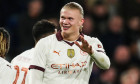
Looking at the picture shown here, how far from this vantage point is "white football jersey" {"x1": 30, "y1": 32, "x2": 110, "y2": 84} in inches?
212

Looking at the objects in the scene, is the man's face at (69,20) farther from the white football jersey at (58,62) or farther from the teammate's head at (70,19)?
the white football jersey at (58,62)

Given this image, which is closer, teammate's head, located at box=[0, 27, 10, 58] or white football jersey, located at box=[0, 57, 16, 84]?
white football jersey, located at box=[0, 57, 16, 84]

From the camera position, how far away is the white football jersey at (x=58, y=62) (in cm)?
538

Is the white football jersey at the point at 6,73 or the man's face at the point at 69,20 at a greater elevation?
the man's face at the point at 69,20

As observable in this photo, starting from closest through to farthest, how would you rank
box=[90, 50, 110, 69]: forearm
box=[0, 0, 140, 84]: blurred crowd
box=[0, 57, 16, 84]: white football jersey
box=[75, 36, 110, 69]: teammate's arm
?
box=[75, 36, 110, 69]: teammate's arm → box=[90, 50, 110, 69]: forearm → box=[0, 57, 16, 84]: white football jersey → box=[0, 0, 140, 84]: blurred crowd

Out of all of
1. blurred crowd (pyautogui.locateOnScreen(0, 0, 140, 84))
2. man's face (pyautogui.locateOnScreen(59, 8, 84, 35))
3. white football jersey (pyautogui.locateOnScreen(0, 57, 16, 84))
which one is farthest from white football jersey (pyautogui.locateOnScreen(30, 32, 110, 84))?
blurred crowd (pyautogui.locateOnScreen(0, 0, 140, 84))

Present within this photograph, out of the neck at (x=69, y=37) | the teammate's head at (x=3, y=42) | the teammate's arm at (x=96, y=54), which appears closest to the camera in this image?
the teammate's arm at (x=96, y=54)

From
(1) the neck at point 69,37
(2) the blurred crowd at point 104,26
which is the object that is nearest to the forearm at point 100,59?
(1) the neck at point 69,37

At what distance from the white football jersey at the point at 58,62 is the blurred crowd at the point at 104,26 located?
306 centimetres

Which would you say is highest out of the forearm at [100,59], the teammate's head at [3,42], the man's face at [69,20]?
the man's face at [69,20]

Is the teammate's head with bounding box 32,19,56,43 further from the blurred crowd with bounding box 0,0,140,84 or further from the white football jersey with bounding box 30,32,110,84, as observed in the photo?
the blurred crowd with bounding box 0,0,140,84

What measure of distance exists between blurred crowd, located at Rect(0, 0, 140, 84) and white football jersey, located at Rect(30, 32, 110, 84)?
10.1ft

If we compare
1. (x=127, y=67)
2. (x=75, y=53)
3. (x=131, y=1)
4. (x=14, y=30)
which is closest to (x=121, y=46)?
(x=127, y=67)

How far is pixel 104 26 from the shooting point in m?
10.3
